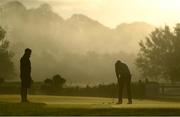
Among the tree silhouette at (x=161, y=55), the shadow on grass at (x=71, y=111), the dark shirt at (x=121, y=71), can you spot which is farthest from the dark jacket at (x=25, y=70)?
the tree silhouette at (x=161, y=55)

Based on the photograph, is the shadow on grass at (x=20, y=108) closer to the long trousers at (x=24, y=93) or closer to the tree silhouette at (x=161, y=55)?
the long trousers at (x=24, y=93)

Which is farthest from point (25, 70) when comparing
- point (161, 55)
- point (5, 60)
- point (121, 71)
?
point (161, 55)

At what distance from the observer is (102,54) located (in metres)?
22.2

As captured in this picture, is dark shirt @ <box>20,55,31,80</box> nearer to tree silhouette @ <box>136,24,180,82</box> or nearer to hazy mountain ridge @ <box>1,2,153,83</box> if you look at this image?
hazy mountain ridge @ <box>1,2,153,83</box>

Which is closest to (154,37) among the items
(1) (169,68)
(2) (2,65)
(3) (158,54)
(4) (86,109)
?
(3) (158,54)

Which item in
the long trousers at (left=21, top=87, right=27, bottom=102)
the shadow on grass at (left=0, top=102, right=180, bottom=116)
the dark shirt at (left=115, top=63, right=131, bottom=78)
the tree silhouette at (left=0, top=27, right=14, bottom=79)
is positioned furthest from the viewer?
the tree silhouette at (left=0, top=27, right=14, bottom=79)

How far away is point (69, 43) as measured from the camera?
75.7 feet

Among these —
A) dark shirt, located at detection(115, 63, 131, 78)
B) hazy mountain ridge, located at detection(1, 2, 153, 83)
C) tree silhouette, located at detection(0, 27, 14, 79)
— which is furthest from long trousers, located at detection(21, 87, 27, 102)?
tree silhouette, located at detection(0, 27, 14, 79)

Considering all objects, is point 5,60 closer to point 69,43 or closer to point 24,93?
point 69,43

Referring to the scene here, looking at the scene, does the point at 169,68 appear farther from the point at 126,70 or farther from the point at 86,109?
the point at 86,109

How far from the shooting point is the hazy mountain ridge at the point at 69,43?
70.8 ft

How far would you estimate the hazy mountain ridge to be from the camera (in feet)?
70.8

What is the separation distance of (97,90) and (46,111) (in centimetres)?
848

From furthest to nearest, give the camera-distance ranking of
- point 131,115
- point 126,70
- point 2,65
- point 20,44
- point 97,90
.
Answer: point 2,65 → point 20,44 → point 97,90 → point 126,70 → point 131,115
